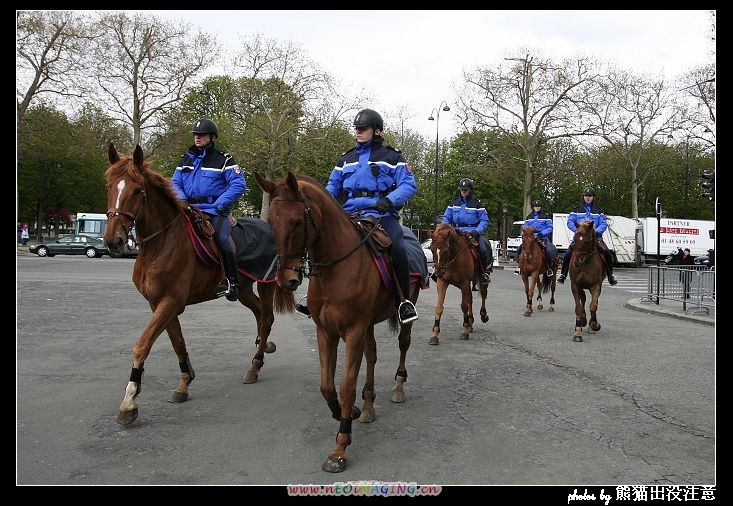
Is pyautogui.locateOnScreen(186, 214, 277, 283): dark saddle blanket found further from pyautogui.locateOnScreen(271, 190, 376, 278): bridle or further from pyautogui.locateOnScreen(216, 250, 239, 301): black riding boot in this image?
pyautogui.locateOnScreen(271, 190, 376, 278): bridle

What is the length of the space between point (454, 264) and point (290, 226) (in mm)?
6691

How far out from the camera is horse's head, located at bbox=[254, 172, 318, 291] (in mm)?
4246

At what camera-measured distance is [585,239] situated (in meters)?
11.1

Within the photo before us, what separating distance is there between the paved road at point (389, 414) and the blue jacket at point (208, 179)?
222cm

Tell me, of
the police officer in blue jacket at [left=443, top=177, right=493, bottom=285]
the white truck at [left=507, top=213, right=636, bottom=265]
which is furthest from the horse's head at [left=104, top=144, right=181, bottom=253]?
the white truck at [left=507, top=213, right=636, bottom=265]

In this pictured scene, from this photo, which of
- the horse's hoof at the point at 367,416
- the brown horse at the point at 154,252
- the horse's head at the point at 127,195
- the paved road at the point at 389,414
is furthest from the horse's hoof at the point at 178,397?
the horse's hoof at the point at 367,416

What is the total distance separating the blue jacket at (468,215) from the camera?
11.8 metres

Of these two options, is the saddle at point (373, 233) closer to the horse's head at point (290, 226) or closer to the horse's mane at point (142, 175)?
the horse's head at point (290, 226)

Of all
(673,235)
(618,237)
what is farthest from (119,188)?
(673,235)

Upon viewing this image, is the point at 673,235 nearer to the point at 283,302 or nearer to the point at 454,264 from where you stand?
the point at 454,264

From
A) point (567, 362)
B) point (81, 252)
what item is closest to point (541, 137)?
point (81, 252)

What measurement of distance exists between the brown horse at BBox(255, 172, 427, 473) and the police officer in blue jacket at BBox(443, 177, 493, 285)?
22.5ft
